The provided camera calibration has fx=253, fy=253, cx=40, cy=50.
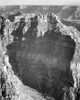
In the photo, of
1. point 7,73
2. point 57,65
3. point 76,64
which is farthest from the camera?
point 57,65

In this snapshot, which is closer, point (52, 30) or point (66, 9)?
point (52, 30)

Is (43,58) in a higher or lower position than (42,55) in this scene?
lower

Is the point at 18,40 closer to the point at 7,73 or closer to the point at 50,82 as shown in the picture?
the point at 50,82

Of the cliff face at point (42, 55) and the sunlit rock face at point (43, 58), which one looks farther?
the sunlit rock face at point (43, 58)

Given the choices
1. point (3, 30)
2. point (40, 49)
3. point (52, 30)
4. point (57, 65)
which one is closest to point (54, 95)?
point (57, 65)

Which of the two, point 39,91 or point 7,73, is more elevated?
point 7,73

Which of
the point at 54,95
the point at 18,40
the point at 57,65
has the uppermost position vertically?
the point at 18,40
